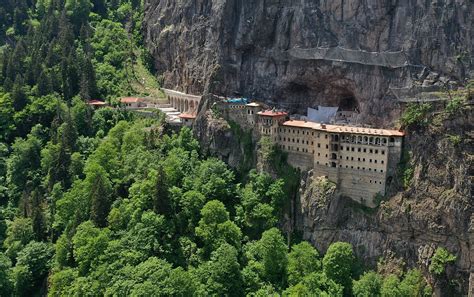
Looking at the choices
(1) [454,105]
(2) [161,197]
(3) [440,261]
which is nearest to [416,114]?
(1) [454,105]

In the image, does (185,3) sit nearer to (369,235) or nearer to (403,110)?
(403,110)

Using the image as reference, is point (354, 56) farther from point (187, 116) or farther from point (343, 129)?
point (187, 116)

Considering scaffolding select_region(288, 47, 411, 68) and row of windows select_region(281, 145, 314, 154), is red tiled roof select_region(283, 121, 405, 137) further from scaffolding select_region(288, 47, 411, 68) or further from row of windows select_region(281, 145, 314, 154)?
scaffolding select_region(288, 47, 411, 68)

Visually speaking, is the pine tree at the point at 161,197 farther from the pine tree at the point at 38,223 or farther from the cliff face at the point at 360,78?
the pine tree at the point at 38,223

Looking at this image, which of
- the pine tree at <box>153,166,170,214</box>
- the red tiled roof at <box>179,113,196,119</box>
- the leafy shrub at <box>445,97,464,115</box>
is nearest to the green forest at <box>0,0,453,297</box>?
the pine tree at <box>153,166,170,214</box>

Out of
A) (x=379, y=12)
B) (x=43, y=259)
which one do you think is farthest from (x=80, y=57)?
(x=379, y=12)
